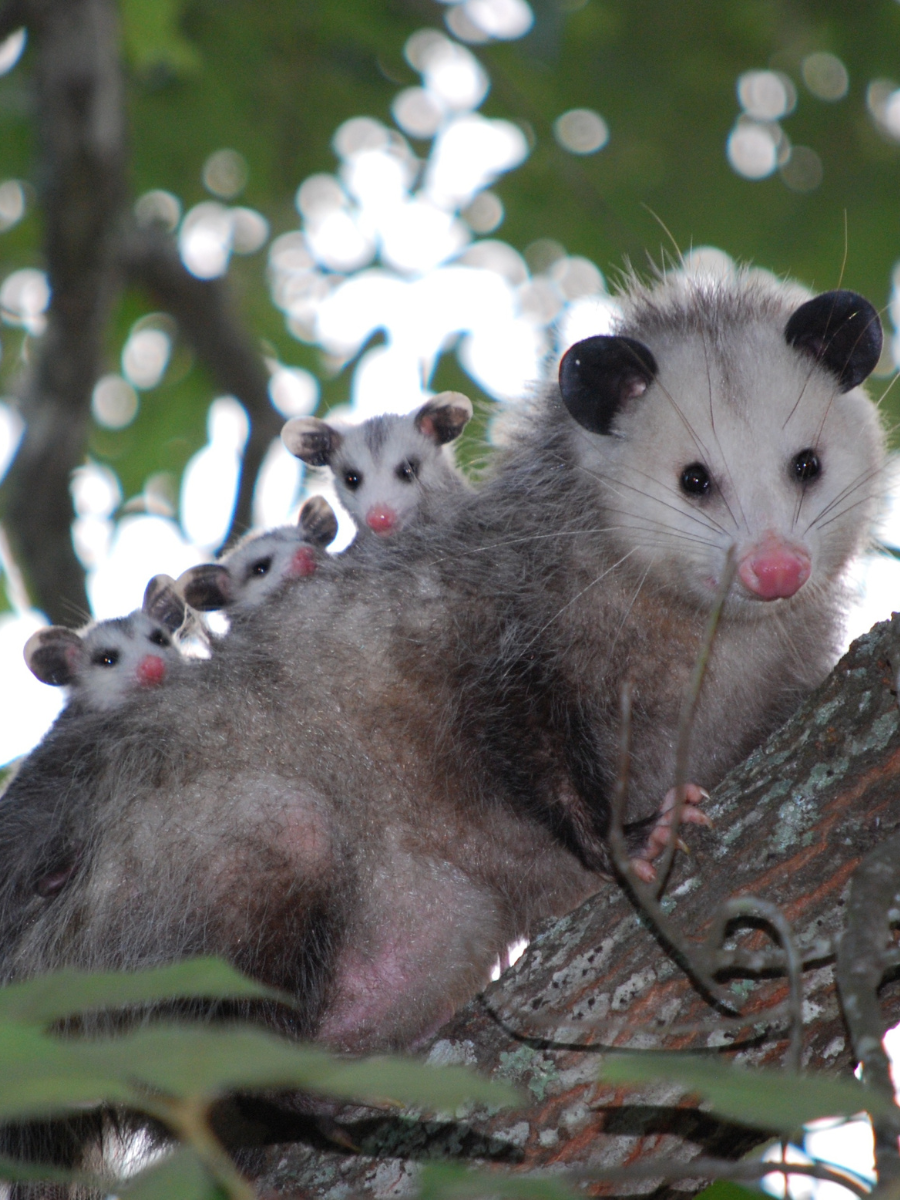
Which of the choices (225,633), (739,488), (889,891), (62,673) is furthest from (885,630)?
(62,673)

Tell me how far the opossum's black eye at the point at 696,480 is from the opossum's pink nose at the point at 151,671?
1.02 meters

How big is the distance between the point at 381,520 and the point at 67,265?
1.06m

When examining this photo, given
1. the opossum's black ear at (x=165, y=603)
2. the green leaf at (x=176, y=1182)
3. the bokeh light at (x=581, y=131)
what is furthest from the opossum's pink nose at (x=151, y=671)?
the bokeh light at (x=581, y=131)

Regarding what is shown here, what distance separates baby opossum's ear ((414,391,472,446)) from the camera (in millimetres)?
2875

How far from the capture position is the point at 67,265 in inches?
117

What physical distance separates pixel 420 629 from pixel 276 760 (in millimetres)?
341

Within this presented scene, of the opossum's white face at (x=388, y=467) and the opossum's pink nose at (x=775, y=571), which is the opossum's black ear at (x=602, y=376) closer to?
the opossum's pink nose at (x=775, y=571)

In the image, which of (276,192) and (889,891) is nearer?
Answer: (889,891)

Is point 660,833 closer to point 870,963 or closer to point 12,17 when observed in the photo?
point 870,963

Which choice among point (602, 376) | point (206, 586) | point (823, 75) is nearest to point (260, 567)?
point (206, 586)

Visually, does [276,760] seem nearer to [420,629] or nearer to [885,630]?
[420,629]

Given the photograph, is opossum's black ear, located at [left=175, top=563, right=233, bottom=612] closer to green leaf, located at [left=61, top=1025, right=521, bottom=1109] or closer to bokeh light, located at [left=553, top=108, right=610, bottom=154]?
bokeh light, located at [left=553, top=108, right=610, bottom=154]

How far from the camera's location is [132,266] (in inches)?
140

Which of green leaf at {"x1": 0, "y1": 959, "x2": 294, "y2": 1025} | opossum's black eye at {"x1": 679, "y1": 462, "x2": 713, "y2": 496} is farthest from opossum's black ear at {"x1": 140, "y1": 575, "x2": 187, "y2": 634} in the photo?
green leaf at {"x1": 0, "y1": 959, "x2": 294, "y2": 1025}
